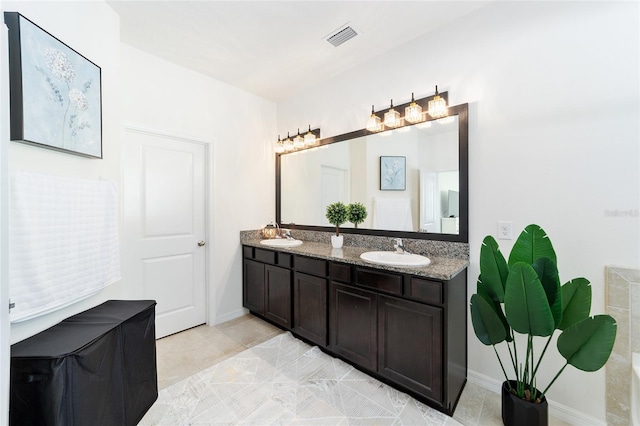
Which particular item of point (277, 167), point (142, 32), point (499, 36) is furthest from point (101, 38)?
point (499, 36)

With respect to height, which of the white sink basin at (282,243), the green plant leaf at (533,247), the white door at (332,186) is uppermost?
the white door at (332,186)

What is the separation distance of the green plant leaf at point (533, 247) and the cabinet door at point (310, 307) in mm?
1391

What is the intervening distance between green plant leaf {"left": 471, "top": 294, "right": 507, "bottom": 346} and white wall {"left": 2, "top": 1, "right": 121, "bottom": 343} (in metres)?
2.32

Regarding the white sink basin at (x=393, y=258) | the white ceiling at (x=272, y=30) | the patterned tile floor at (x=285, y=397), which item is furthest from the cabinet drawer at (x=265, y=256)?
the white ceiling at (x=272, y=30)

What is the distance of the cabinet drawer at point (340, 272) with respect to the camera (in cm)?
211

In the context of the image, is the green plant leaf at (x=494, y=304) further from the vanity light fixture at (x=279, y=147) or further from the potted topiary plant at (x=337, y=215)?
the vanity light fixture at (x=279, y=147)

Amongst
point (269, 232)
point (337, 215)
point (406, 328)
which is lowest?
point (406, 328)

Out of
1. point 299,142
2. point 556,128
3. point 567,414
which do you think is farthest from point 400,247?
point 299,142

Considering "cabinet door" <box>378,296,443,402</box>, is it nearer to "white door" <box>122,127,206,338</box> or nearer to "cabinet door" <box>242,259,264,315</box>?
"cabinet door" <box>242,259,264,315</box>

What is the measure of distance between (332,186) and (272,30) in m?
1.53

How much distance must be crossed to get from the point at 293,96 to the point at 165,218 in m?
2.08

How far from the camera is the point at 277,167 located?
3.55 meters

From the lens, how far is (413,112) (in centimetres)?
218

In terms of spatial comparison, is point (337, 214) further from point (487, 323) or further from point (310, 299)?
point (487, 323)
